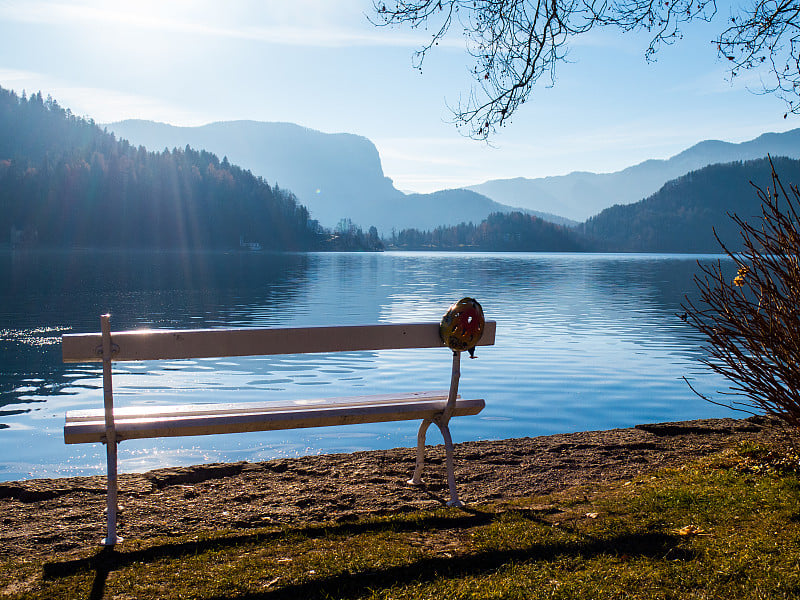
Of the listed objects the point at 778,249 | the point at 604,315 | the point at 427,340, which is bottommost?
the point at 604,315

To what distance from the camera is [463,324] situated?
4.38 m

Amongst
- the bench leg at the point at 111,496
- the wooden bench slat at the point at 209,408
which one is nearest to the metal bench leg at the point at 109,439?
the bench leg at the point at 111,496

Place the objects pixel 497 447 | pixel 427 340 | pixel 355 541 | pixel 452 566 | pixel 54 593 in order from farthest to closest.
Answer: pixel 497 447, pixel 427 340, pixel 355 541, pixel 452 566, pixel 54 593

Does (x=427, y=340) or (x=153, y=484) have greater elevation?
(x=427, y=340)

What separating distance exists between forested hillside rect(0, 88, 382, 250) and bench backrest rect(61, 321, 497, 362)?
153 meters

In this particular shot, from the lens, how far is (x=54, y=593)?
3.01 meters

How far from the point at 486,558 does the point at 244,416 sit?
153 cm

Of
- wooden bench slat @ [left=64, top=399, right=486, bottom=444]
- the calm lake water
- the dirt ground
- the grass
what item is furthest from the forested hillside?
the grass

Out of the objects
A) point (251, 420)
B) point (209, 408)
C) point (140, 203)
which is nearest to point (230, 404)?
point (209, 408)

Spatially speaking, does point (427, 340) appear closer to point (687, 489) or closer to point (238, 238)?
point (687, 489)

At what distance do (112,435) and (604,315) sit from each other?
1076 inches

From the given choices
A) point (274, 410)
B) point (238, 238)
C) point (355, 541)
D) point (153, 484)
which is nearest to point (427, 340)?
point (274, 410)

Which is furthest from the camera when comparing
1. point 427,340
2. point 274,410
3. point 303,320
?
point 303,320

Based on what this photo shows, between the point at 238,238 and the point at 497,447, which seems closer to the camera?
the point at 497,447
